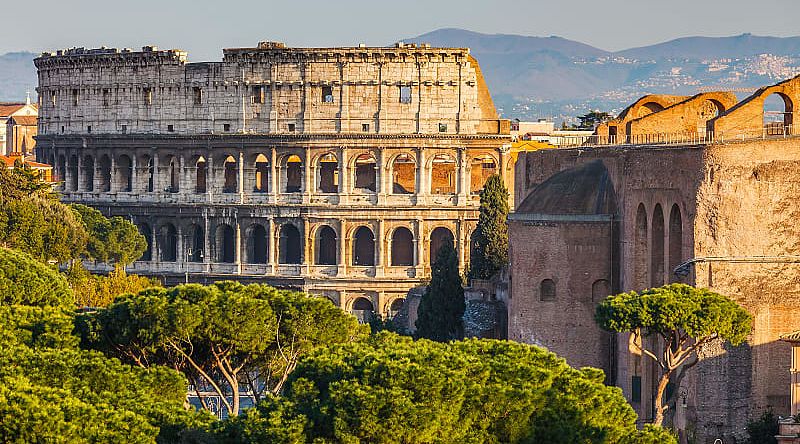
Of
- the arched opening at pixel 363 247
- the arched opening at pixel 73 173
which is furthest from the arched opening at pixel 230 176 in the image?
the arched opening at pixel 73 173

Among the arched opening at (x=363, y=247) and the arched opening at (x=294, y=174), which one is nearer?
the arched opening at (x=363, y=247)

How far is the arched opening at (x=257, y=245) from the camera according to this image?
10650 cm

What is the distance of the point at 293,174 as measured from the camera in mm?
110125

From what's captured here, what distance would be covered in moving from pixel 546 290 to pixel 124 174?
47.5 metres

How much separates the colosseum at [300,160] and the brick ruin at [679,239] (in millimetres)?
25806

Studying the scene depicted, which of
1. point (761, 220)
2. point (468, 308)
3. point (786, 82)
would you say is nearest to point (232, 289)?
point (761, 220)

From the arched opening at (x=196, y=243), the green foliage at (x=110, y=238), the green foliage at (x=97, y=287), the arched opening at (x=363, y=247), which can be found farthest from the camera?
the arched opening at (x=196, y=243)

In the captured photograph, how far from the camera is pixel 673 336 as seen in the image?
5359cm

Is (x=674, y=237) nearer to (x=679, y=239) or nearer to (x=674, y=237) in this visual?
(x=674, y=237)

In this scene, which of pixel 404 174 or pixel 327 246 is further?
Result: pixel 404 174

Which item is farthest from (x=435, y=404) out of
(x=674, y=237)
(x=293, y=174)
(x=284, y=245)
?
(x=293, y=174)

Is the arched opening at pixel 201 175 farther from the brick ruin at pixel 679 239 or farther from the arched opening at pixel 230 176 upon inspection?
the brick ruin at pixel 679 239

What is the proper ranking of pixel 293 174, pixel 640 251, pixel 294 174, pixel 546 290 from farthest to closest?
pixel 293 174 < pixel 294 174 < pixel 546 290 < pixel 640 251

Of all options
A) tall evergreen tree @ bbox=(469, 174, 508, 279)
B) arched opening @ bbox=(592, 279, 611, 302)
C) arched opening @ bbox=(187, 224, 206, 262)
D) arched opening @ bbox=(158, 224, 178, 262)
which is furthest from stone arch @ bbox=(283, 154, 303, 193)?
arched opening @ bbox=(592, 279, 611, 302)
